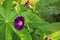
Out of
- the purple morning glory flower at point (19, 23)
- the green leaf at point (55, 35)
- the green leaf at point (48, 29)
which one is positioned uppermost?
the purple morning glory flower at point (19, 23)

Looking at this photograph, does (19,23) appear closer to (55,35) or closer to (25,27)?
(25,27)

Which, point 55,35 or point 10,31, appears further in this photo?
point 55,35

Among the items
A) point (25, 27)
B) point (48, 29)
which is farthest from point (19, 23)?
point (48, 29)

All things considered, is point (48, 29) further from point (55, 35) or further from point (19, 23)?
point (19, 23)

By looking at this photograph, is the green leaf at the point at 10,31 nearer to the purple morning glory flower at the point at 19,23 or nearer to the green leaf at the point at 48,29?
the purple morning glory flower at the point at 19,23

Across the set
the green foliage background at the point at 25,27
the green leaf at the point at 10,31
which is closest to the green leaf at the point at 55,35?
the green foliage background at the point at 25,27

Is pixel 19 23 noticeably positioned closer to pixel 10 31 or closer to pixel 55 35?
pixel 10 31

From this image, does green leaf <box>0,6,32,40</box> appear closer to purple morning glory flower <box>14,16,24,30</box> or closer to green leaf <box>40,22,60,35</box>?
purple morning glory flower <box>14,16,24,30</box>

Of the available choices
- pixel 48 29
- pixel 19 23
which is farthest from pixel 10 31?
pixel 48 29

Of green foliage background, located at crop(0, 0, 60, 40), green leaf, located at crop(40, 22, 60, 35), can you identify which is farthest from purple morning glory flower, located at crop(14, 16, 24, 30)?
green leaf, located at crop(40, 22, 60, 35)

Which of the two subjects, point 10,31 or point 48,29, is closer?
point 10,31
